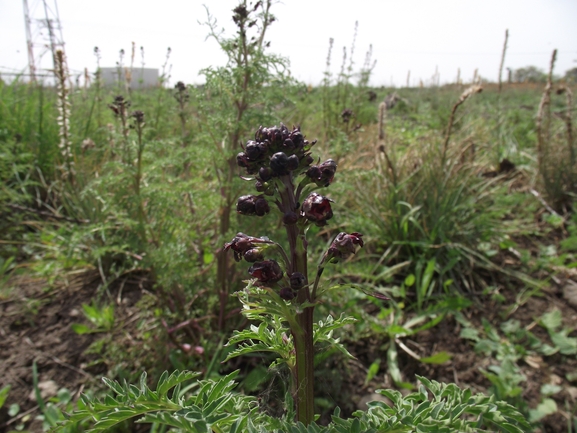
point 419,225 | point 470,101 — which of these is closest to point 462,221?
point 419,225

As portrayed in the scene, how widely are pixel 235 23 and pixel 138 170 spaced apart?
1088 millimetres

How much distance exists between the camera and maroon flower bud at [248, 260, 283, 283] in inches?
34.7

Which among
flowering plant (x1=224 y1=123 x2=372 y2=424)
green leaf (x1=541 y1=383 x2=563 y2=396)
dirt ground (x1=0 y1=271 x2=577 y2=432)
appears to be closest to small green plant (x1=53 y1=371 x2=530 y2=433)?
flowering plant (x1=224 y1=123 x2=372 y2=424)

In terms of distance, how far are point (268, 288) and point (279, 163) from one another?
0.92 ft

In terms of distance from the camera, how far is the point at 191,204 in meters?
2.85

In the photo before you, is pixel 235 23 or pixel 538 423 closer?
pixel 538 423

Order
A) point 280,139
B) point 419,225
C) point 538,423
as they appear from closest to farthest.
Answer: point 280,139 → point 538,423 → point 419,225

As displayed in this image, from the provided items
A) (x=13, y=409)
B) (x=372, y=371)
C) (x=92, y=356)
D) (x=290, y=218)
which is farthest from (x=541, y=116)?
(x=13, y=409)

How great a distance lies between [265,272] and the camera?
0.89 metres

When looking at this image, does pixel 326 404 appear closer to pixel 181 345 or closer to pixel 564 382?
pixel 181 345

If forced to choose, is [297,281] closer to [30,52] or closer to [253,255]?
[253,255]

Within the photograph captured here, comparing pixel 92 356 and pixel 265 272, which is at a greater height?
pixel 265 272

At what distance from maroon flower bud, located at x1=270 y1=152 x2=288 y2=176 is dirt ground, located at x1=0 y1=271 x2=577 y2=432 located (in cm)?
167

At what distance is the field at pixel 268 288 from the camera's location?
974 mm
